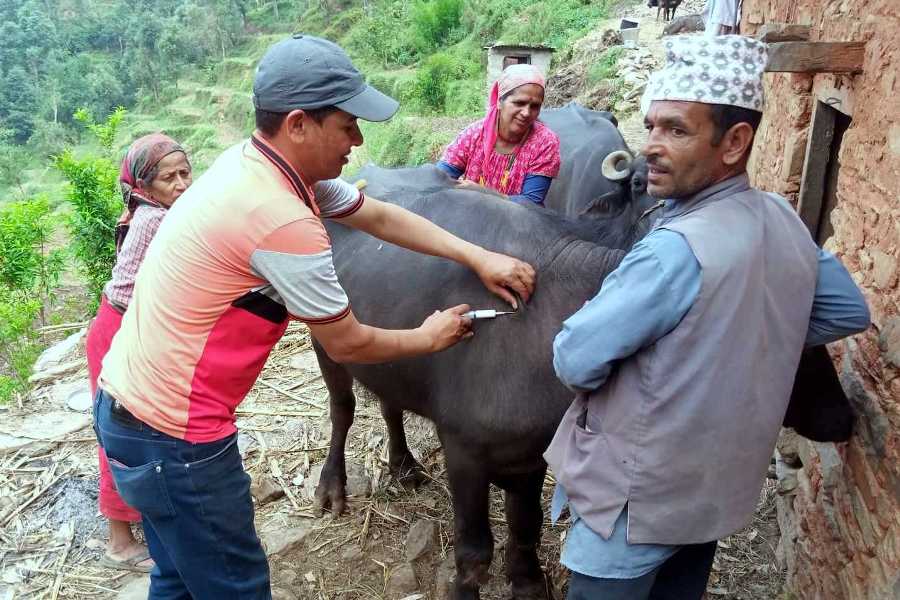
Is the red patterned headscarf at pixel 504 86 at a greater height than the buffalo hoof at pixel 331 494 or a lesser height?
greater

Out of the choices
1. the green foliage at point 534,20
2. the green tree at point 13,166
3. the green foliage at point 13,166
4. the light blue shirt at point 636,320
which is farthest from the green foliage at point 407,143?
the green foliage at point 13,166

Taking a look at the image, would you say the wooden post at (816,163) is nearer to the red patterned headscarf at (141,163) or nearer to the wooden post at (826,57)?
the wooden post at (826,57)

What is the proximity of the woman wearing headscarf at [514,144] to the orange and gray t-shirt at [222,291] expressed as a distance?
7.94 feet

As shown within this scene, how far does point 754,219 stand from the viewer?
5.49ft

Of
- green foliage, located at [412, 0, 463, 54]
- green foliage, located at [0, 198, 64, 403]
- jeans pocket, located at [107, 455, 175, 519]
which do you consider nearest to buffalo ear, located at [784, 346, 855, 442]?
jeans pocket, located at [107, 455, 175, 519]

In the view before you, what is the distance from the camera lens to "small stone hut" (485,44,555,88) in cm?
1791

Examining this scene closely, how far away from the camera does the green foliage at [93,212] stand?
22.6ft

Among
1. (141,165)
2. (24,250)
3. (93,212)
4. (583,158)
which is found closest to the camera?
(141,165)

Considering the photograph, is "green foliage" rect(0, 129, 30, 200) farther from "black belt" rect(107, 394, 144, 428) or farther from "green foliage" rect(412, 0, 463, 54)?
"black belt" rect(107, 394, 144, 428)

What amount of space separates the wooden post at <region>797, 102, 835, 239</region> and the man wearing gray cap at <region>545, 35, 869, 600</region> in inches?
105

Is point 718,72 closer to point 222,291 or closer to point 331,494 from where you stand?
point 222,291

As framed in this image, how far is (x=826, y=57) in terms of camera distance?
10.0ft

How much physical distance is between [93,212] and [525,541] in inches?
221

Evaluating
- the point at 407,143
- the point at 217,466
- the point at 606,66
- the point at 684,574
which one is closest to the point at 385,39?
the point at 407,143
